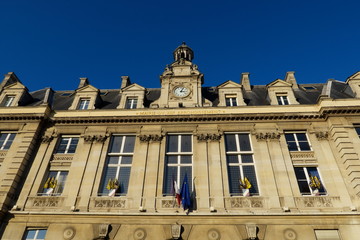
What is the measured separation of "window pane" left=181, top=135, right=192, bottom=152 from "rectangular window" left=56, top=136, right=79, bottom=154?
7928 mm

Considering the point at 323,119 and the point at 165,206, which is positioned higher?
the point at 323,119

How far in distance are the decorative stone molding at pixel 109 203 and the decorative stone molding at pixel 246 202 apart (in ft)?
21.2

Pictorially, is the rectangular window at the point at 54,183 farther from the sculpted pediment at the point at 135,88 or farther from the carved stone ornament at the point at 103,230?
the sculpted pediment at the point at 135,88

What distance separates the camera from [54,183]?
1661cm

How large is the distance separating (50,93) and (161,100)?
37.3 ft

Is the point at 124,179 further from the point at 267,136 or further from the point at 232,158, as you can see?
the point at 267,136

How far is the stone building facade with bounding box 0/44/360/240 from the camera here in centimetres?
1417

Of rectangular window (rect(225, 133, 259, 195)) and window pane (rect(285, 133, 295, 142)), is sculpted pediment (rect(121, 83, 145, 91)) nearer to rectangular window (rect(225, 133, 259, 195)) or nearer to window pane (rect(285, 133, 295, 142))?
rectangular window (rect(225, 133, 259, 195))

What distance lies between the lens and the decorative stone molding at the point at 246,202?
14867 mm

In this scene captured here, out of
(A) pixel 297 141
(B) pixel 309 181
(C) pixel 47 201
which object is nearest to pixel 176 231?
(C) pixel 47 201

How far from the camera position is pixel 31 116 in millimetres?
19250

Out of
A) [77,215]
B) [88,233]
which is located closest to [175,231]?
[88,233]

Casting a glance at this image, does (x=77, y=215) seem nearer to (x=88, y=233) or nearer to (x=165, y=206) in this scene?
(x=88, y=233)

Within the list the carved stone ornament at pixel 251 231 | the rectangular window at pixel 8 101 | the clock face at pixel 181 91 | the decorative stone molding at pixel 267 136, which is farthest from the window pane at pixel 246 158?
the rectangular window at pixel 8 101
